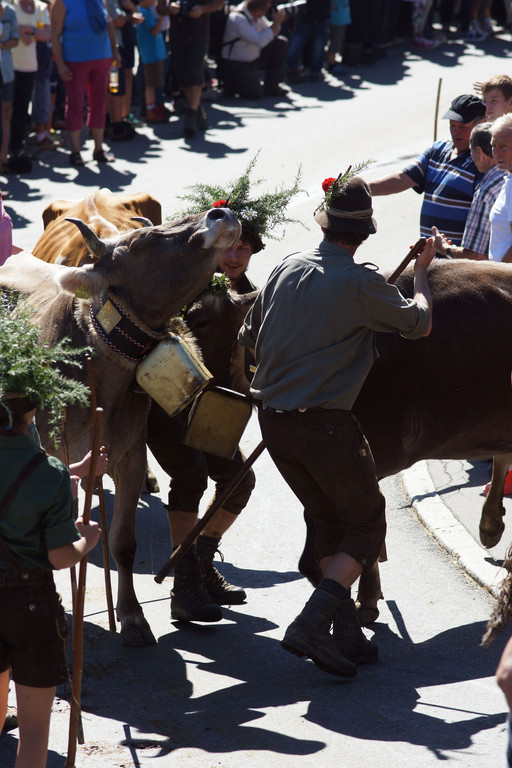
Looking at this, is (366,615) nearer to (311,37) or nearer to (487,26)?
(311,37)

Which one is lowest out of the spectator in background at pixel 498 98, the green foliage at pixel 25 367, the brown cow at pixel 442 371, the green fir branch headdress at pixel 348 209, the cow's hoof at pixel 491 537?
the cow's hoof at pixel 491 537

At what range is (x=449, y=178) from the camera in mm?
7523

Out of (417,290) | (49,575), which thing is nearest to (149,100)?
(417,290)

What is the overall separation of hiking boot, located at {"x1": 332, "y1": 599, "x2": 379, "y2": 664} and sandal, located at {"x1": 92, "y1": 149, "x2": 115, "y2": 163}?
34.2ft

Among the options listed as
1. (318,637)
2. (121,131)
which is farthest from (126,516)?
(121,131)

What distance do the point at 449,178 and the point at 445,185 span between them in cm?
6

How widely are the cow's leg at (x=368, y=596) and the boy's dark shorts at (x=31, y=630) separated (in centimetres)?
215

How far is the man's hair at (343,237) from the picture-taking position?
4.92m

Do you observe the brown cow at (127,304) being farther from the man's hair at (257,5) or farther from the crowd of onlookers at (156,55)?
the man's hair at (257,5)

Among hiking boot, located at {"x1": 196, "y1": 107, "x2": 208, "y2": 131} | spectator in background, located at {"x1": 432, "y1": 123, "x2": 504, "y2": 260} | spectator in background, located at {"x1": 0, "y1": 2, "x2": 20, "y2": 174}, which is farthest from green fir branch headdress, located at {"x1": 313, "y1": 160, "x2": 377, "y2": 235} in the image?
hiking boot, located at {"x1": 196, "y1": 107, "x2": 208, "y2": 131}

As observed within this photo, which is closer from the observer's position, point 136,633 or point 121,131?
point 136,633

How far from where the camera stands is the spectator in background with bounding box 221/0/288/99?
17.1 m

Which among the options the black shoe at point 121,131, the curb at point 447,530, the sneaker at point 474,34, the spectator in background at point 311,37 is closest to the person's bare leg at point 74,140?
the black shoe at point 121,131

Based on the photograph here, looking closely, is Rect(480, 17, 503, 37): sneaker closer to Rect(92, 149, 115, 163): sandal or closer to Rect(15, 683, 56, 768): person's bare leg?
Rect(92, 149, 115, 163): sandal
